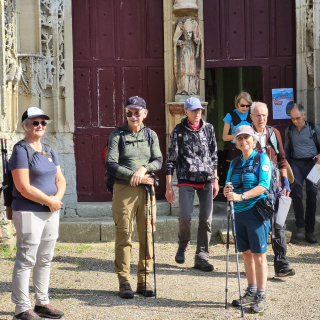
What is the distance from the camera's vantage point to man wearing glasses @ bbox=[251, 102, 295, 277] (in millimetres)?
5656

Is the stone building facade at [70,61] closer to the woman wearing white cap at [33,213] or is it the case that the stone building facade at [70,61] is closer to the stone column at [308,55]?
the stone column at [308,55]

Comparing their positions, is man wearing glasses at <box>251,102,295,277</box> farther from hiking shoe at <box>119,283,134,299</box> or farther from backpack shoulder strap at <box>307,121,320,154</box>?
Answer: backpack shoulder strap at <box>307,121,320,154</box>

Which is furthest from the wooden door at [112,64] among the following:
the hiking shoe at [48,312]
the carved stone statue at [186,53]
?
the hiking shoe at [48,312]

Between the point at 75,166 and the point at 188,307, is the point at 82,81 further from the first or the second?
the point at 188,307

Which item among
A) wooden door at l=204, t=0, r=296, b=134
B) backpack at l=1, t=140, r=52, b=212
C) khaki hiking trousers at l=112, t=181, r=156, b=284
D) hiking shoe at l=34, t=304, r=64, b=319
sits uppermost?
wooden door at l=204, t=0, r=296, b=134

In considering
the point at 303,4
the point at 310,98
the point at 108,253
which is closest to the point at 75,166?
the point at 108,253

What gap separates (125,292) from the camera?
5055mm

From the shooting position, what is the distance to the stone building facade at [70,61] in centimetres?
816

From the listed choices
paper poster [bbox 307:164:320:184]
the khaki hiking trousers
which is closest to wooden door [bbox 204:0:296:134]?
paper poster [bbox 307:164:320:184]

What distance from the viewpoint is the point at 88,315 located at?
15.0 feet

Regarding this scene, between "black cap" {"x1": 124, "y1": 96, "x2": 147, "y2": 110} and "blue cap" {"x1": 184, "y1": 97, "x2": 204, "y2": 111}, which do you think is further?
"blue cap" {"x1": 184, "y1": 97, "x2": 204, "y2": 111}

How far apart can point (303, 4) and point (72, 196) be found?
16.3 ft

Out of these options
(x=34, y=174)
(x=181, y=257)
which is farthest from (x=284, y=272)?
(x=34, y=174)

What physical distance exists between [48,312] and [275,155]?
3.02 metres
